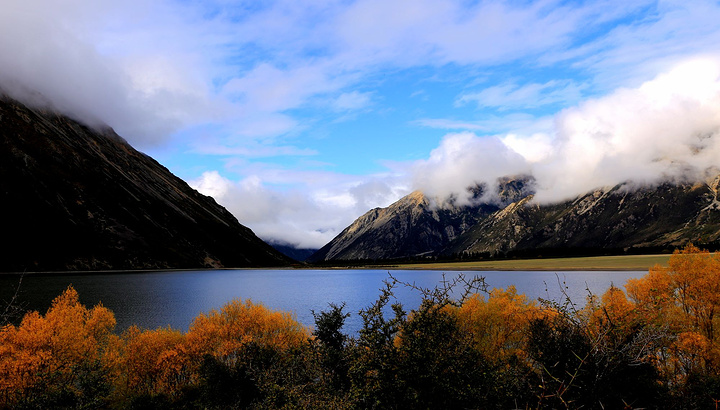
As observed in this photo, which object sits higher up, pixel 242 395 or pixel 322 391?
pixel 322 391

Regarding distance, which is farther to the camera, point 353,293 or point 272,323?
point 353,293

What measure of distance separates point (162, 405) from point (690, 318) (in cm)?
7584

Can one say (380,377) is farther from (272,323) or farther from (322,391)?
(272,323)

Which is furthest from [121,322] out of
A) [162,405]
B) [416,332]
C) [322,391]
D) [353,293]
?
[416,332]

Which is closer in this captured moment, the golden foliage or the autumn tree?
the autumn tree

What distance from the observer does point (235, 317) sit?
279 feet

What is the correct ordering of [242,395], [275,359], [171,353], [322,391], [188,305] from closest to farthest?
[322,391] → [242,395] → [275,359] → [171,353] → [188,305]

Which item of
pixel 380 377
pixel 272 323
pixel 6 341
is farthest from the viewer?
pixel 272 323

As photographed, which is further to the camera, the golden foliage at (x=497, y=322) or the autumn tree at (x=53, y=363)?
the golden foliage at (x=497, y=322)

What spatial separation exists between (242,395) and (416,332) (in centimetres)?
3545

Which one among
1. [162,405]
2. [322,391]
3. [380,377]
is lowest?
[162,405]

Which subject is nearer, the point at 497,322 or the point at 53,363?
the point at 53,363

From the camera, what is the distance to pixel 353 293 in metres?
165

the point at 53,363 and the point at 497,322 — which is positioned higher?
the point at 53,363
